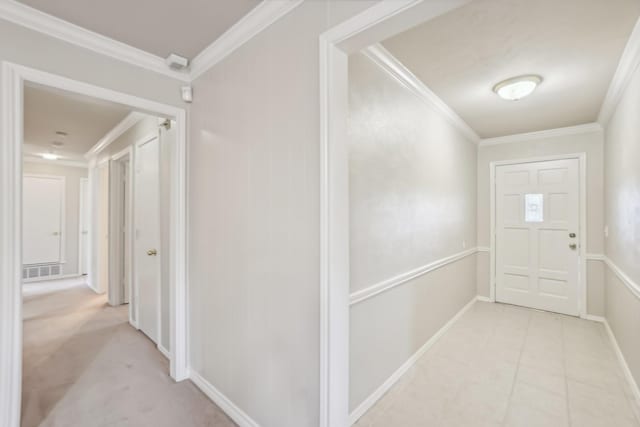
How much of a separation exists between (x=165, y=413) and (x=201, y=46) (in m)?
2.51

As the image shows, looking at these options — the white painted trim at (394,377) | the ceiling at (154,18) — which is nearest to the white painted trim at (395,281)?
the white painted trim at (394,377)

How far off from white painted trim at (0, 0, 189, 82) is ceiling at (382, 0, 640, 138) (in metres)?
1.68

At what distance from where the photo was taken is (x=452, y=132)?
3.48 meters

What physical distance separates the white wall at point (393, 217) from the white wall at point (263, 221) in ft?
1.45

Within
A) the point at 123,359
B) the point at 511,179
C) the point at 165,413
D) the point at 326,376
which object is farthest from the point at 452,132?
the point at 123,359

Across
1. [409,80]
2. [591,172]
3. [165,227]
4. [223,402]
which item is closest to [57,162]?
[165,227]

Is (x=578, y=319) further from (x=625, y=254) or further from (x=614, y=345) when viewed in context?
(x=625, y=254)

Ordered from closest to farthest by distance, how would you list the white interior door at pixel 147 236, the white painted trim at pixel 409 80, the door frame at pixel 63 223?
1. the white painted trim at pixel 409 80
2. the white interior door at pixel 147 236
3. the door frame at pixel 63 223

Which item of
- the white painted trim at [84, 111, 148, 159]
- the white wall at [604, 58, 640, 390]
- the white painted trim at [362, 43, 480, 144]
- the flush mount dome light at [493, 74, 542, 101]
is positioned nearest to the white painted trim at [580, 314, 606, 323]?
the white wall at [604, 58, 640, 390]

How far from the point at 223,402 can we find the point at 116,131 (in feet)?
12.0

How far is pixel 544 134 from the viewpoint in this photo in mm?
4004

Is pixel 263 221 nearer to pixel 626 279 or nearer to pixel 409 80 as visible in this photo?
pixel 409 80

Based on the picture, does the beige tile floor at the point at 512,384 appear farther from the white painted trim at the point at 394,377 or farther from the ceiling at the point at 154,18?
the ceiling at the point at 154,18

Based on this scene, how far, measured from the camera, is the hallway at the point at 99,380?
6.23ft
